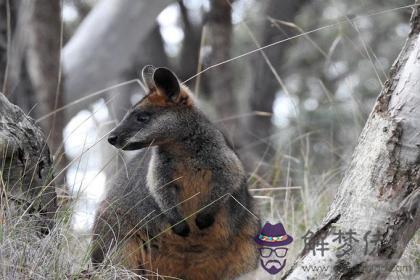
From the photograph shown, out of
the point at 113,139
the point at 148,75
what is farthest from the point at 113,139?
the point at 148,75

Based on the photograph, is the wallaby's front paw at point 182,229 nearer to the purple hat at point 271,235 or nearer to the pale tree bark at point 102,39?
the purple hat at point 271,235

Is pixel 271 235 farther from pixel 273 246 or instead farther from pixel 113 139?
pixel 113 139

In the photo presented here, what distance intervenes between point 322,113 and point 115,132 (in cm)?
785

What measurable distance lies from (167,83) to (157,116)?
0.71ft

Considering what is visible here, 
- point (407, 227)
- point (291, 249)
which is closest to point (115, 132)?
point (291, 249)

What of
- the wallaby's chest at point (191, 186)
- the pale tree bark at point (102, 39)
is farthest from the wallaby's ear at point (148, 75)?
the pale tree bark at point (102, 39)

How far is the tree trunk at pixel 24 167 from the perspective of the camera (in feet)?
13.8

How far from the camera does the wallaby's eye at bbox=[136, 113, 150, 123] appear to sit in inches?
189

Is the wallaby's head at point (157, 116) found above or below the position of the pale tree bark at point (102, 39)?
above

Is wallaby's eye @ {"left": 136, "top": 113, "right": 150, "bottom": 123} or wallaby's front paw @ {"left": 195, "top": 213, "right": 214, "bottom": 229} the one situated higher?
wallaby's eye @ {"left": 136, "top": 113, "right": 150, "bottom": 123}

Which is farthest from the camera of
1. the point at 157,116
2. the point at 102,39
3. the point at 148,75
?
the point at 102,39

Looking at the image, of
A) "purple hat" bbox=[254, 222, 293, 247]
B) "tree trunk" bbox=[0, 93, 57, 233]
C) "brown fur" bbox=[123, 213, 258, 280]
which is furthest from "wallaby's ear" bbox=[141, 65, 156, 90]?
"purple hat" bbox=[254, 222, 293, 247]

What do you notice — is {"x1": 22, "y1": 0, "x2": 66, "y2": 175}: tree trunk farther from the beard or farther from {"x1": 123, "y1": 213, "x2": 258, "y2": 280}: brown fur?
the beard

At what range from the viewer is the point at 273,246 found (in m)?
4.70
